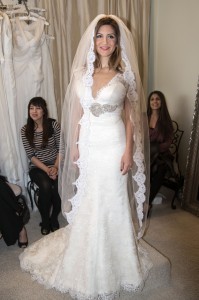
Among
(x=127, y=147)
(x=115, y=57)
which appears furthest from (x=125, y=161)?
(x=115, y=57)

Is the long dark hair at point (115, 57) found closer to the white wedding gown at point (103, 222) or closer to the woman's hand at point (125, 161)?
the white wedding gown at point (103, 222)

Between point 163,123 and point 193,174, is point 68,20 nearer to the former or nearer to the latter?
point 163,123

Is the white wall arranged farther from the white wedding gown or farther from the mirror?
the white wedding gown

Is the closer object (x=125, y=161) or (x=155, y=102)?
(x=125, y=161)

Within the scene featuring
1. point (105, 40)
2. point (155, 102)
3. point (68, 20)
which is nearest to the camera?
point (105, 40)

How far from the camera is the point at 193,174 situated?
262 centimetres

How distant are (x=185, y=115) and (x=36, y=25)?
168 cm

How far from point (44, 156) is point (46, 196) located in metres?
0.36

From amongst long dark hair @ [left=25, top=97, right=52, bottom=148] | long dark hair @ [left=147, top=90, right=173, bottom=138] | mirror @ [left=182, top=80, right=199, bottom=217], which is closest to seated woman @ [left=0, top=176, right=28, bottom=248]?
long dark hair @ [left=25, top=97, right=52, bottom=148]

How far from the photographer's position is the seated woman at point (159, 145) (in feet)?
8.50

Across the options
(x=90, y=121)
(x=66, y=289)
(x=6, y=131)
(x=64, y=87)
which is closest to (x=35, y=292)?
(x=66, y=289)

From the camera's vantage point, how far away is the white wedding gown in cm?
148

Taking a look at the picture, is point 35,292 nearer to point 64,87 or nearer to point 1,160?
point 1,160

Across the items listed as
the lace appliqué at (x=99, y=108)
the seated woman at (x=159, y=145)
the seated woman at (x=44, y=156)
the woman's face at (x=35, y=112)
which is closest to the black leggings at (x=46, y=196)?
the seated woman at (x=44, y=156)
